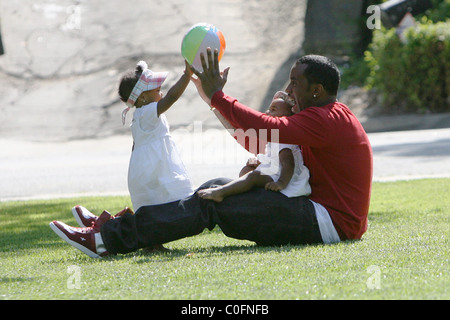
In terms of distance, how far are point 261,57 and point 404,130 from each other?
17.4 feet

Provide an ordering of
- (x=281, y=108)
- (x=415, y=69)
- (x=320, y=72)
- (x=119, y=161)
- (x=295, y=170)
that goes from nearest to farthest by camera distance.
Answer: (x=320, y=72) → (x=295, y=170) → (x=281, y=108) → (x=119, y=161) → (x=415, y=69)

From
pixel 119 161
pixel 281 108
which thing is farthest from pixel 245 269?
pixel 119 161

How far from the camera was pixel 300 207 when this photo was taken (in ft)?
16.1

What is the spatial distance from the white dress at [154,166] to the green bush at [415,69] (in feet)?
42.5

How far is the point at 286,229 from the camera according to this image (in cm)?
495

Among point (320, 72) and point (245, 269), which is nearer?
point (245, 269)

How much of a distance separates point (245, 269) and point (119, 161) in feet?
31.8

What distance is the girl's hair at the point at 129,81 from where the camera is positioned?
5324mm

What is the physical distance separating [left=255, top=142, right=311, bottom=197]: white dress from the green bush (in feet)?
42.0

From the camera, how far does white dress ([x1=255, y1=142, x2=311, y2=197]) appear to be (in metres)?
4.93

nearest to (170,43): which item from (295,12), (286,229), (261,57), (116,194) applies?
(261,57)

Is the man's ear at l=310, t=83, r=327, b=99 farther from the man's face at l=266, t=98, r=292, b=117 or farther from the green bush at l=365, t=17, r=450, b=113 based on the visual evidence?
the green bush at l=365, t=17, r=450, b=113

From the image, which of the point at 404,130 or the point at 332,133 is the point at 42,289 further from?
the point at 404,130

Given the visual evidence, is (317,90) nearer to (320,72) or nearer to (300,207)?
(320,72)
